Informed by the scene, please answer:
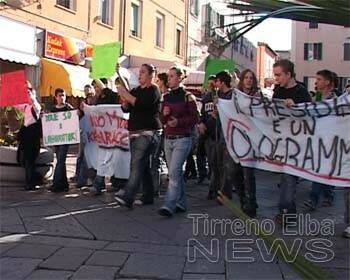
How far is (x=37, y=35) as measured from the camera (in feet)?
61.4

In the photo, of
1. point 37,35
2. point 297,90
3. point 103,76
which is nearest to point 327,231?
point 297,90

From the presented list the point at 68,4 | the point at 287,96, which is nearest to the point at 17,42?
the point at 68,4

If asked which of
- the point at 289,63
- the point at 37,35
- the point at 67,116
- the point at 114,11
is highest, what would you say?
the point at 114,11

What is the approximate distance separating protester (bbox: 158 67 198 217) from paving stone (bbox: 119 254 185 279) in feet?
5.79

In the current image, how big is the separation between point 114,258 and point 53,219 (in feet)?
6.34

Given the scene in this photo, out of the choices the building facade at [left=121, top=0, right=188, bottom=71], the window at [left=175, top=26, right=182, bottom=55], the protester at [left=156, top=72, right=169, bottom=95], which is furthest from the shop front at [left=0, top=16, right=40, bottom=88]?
the window at [left=175, top=26, right=182, bottom=55]

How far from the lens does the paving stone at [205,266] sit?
509 centimetres

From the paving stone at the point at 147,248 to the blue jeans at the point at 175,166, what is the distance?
1.32 meters

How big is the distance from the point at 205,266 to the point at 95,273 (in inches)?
36.3

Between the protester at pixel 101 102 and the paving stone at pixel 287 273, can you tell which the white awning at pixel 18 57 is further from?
the paving stone at pixel 287 273

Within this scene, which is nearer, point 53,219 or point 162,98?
point 53,219

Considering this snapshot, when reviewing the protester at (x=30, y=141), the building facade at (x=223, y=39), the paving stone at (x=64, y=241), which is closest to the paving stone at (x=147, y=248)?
the paving stone at (x=64, y=241)

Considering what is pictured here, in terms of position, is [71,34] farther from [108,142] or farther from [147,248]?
[147,248]

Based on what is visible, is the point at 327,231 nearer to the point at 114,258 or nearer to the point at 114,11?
the point at 114,258
